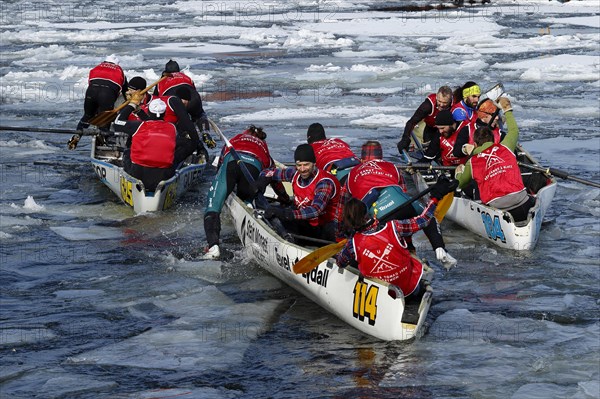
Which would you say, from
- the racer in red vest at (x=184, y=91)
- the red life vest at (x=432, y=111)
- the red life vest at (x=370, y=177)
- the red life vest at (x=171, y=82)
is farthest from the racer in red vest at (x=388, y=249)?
the red life vest at (x=171, y=82)

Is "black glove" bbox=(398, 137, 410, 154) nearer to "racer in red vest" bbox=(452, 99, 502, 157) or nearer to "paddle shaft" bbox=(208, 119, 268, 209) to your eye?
"racer in red vest" bbox=(452, 99, 502, 157)

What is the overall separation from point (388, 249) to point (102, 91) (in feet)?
28.9

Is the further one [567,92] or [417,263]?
[567,92]

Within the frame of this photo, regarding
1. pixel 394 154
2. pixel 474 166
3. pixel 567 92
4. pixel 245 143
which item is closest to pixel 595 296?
pixel 474 166

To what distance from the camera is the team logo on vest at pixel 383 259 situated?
8352mm

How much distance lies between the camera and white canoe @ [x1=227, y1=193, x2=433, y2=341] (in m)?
8.42

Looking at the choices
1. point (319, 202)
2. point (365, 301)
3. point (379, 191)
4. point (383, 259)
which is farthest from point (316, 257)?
point (319, 202)

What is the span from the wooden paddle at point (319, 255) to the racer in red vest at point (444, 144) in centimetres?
413

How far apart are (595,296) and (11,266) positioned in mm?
6282

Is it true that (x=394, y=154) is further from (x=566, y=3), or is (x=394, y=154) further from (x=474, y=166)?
(x=566, y=3)

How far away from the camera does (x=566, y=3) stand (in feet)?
145

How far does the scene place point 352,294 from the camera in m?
8.76

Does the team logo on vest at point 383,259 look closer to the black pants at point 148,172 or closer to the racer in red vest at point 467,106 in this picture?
the black pants at point 148,172

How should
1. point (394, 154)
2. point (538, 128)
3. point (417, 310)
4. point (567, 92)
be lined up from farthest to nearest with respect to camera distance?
1. point (567, 92)
2. point (538, 128)
3. point (394, 154)
4. point (417, 310)
